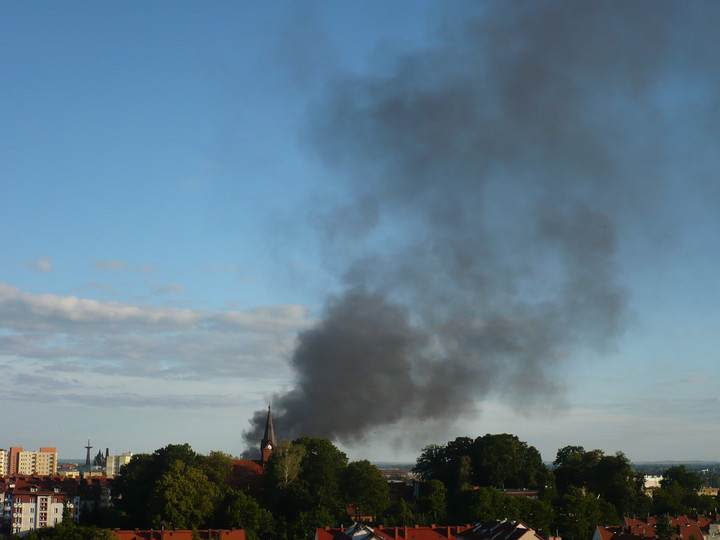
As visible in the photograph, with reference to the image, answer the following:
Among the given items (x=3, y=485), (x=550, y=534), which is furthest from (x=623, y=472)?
(x=3, y=485)

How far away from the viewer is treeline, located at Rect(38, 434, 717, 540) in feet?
280

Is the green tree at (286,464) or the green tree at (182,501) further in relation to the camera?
the green tree at (286,464)

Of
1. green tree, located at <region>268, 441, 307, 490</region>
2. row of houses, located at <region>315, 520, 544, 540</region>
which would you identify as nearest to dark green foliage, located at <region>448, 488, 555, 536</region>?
row of houses, located at <region>315, 520, 544, 540</region>

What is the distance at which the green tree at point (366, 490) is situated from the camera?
95125mm

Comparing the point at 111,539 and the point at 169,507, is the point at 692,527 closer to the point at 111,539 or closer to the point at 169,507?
the point at 169,507

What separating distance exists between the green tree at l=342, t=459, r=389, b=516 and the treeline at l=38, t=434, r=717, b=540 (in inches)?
4.6

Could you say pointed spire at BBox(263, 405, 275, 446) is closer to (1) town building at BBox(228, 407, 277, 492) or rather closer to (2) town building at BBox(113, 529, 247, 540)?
(1) town building at BBox(228, 407, 277, 492)

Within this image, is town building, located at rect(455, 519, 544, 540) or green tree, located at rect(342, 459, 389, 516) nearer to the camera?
town building, located at rect(455, 519, 544, 540)

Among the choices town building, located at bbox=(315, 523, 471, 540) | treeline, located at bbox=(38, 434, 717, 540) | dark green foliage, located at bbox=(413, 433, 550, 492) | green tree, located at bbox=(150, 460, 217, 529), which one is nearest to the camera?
town building, located at bbox=(315, 523, 471, 540)

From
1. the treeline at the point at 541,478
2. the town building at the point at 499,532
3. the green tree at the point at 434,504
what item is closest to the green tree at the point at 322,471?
the green tree at the point at 434,504

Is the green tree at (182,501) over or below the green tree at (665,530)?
over

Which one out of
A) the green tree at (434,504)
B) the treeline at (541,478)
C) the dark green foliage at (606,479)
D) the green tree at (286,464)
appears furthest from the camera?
the dark green foliage at (606,479)

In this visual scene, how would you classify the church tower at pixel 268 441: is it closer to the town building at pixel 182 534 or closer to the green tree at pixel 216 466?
the green tree at pixel 216 466

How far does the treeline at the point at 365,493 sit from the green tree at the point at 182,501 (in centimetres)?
11
